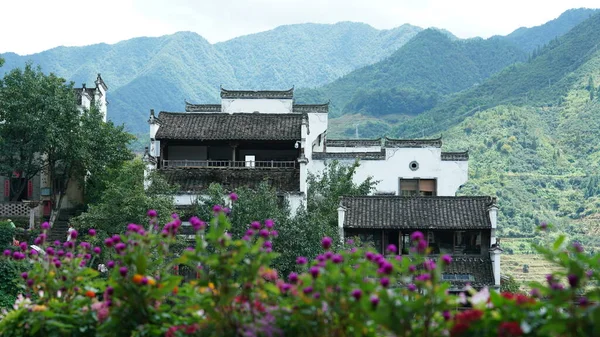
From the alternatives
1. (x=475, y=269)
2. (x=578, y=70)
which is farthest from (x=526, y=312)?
(x=578, y=70)

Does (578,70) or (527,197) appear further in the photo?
(578,70)

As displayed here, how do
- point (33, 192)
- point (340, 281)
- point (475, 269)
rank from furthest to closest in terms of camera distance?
point (33, 192), point (475, 269), point (340, 281)

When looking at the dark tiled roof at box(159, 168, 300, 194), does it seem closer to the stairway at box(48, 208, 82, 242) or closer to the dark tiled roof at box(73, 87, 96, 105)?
the stairway at box(48, 208, 82, 242)

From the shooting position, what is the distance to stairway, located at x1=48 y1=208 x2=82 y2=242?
29.6 m

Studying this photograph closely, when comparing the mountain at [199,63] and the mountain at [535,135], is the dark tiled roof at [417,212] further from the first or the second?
the mountain at [199,63]

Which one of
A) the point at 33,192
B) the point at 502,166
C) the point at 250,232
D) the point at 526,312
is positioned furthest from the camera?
the point at 502,166

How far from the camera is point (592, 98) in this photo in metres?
86.3

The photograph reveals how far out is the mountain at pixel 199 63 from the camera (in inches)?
5640

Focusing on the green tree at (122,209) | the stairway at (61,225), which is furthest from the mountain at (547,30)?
the green tree at (122,209)

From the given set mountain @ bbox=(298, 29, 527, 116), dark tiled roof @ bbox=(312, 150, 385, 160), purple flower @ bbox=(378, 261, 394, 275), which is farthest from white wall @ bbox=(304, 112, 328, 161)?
mountain @ bbox=(298, 29, 527, 116)

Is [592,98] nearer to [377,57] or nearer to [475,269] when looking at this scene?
[475,269]

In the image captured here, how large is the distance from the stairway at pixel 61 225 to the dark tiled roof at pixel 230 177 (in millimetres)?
3680

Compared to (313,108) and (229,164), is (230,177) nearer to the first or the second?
(229,164)

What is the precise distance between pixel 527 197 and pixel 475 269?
4301 cm
